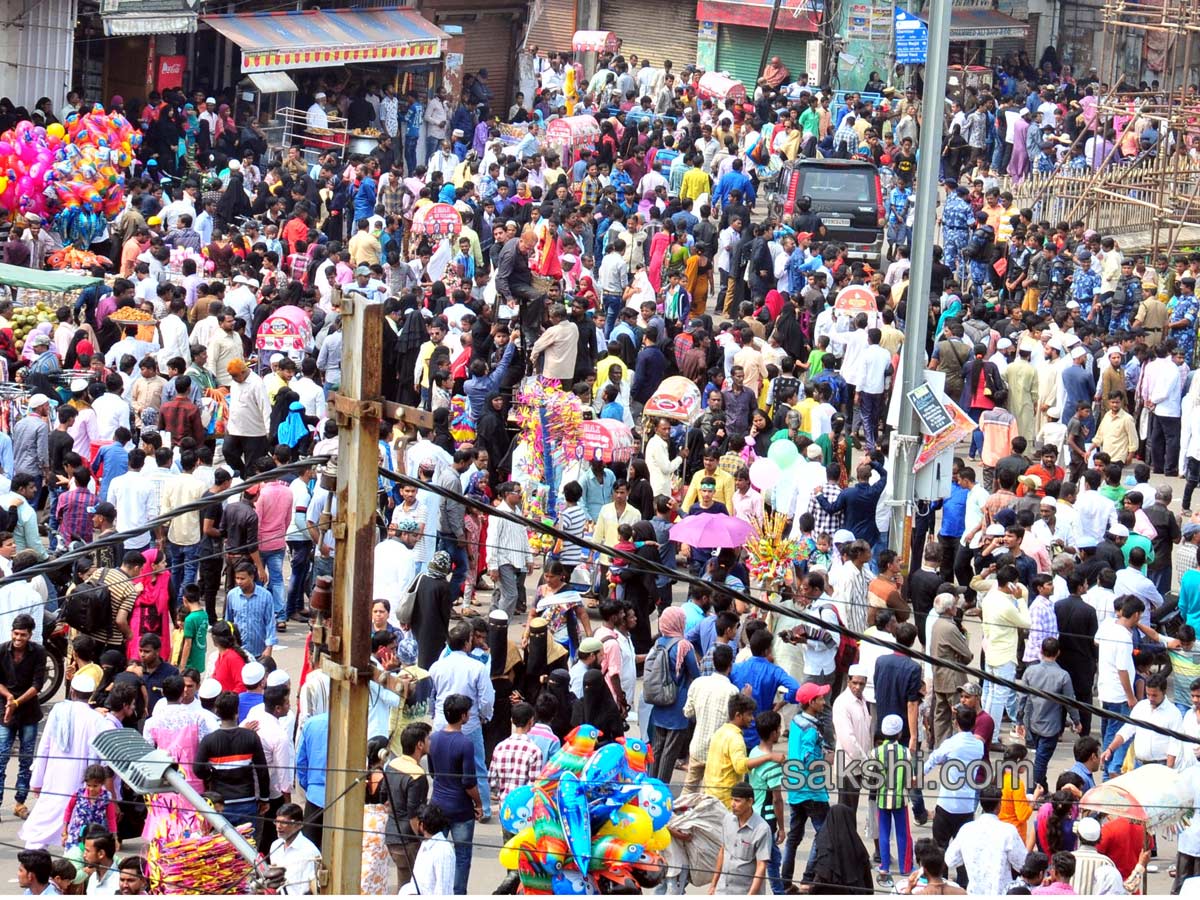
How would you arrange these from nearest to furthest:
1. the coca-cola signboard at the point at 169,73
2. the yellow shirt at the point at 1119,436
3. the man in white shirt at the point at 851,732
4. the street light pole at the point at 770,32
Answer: the man in white shirt at the point at 851,732
the yellow shirt at the point at 1119,436
the coca-cola signboard at the point at 169,73
the street light pole at the point at 770,32

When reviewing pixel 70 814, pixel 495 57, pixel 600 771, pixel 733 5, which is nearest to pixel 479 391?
Answer: pixel 70 814

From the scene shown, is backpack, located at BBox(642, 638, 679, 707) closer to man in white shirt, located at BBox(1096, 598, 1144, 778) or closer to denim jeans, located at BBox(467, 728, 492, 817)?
→ denim jeans, located at BBox(467, 728, 492, 817)

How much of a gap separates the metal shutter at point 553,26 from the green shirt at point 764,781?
32.2 metres

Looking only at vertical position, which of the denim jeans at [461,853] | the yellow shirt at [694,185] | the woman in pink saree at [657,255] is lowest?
the denim jeans at [461,853]

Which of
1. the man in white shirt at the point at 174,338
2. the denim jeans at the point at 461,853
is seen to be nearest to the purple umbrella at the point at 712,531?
the denim jeans at the point at 461,853

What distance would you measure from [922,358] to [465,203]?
11.4 meters

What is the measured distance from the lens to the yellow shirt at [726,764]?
10414mm

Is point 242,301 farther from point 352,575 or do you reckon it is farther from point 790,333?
point 352,575

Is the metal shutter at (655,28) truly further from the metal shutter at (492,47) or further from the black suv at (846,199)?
the black suv at (846,199)

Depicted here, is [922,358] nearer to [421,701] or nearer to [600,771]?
[421,701]

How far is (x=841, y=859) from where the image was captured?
9.55 metres

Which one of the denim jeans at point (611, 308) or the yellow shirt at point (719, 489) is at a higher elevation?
the denim jeans at point (611, 308)

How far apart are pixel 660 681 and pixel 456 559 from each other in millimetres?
3047

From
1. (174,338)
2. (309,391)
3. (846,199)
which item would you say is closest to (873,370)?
(309,391)
